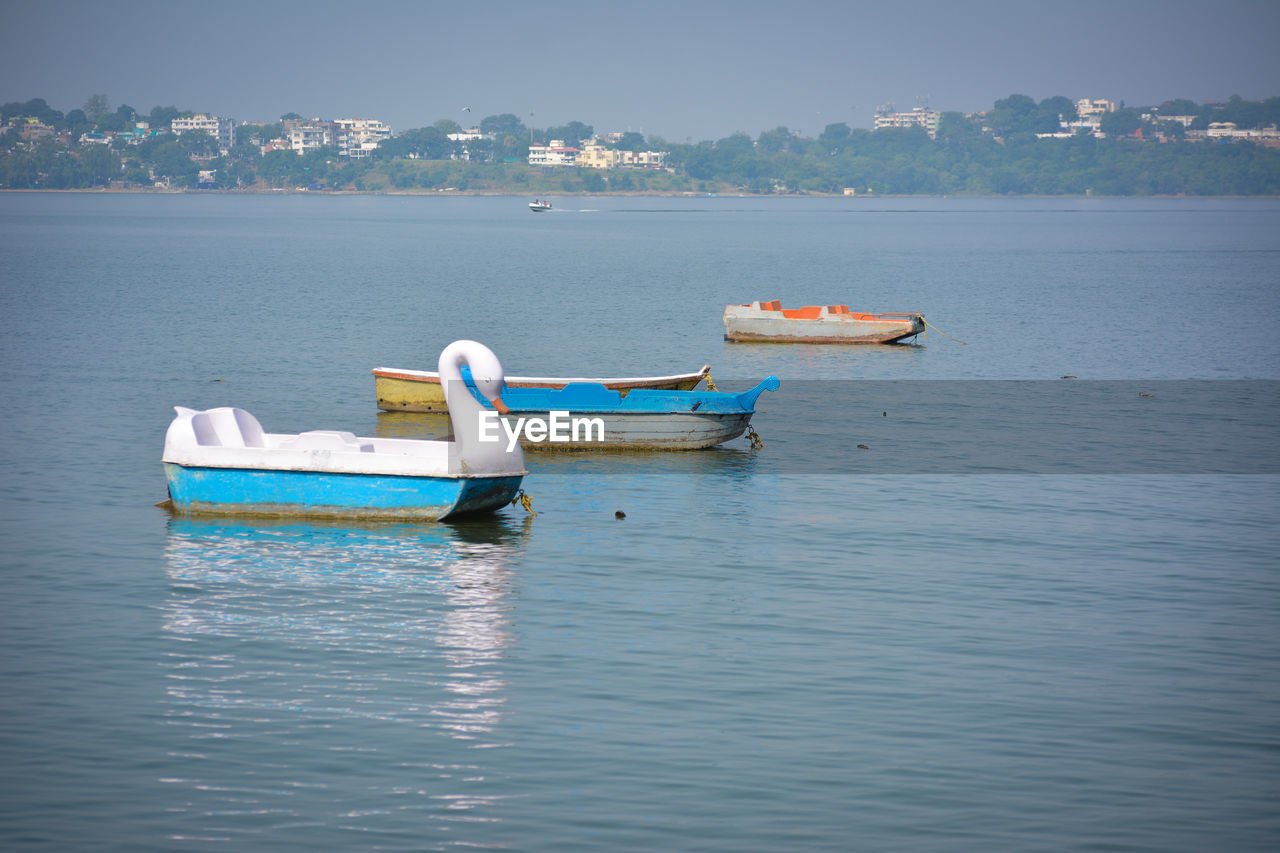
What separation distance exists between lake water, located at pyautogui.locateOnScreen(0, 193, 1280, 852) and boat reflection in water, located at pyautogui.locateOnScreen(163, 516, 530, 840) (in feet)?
0.21

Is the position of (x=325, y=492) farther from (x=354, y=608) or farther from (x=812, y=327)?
(x=812, y=327)

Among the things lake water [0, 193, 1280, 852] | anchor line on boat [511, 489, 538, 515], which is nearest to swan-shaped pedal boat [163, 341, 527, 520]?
lake water [0, 193, 1280, 852]

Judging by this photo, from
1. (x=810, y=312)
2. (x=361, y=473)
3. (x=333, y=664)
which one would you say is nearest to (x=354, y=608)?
(x=333, y=664)

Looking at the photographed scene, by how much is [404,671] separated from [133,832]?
16.2ft

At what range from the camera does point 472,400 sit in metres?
24.4

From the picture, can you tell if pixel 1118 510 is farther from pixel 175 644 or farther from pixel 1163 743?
pixel 175 644

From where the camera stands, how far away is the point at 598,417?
3303 centimetres

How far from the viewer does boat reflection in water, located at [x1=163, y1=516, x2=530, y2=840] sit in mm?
13852

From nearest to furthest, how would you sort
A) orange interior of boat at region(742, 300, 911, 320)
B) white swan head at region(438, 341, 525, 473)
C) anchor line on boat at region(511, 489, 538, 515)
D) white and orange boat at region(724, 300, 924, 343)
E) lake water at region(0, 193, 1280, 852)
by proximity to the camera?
lake water at region(0, 193, 1280, 852) < white swan head at region(438, 341, 525, 473) < anchor line on boat at region(511, 489, 538, 515) < white and orange boat at region(724, 300, 924, 343) < orange interior of boat at region(742, 300, 911, 320)

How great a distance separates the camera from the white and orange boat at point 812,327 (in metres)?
59.2

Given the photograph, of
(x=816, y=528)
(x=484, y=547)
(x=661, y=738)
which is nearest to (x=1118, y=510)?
(x=816, y=528)

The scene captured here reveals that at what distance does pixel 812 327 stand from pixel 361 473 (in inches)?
1459

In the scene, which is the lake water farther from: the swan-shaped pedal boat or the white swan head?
the white swan head

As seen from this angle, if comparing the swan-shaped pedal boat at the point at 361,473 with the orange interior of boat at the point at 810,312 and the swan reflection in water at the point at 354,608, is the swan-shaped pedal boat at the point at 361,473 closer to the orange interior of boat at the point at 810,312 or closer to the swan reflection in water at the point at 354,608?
the swan reflection in water at the point at 354,608
